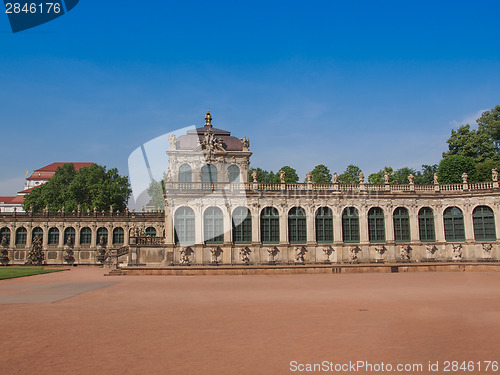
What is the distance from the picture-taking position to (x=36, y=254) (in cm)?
5047

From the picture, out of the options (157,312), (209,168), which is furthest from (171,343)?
(209,168)

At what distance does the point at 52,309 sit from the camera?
14.8 m

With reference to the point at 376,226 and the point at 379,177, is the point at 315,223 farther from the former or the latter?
the point at 379,177

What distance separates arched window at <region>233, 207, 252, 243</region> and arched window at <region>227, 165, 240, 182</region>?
5.80 metres

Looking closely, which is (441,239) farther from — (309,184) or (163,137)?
(163,137)

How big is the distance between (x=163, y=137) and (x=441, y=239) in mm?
31407

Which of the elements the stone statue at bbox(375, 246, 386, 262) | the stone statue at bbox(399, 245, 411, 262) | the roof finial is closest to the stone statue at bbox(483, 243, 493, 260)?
the stone statue at bbox(399, 245, 411, 262)

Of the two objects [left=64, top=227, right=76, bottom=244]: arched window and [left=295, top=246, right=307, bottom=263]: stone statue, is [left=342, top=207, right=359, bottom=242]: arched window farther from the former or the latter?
[left=64, top=227, right=76, bottom=244]: arched window

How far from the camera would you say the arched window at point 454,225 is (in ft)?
131

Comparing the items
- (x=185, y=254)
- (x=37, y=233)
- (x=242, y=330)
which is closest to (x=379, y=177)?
(x=185, y=254)

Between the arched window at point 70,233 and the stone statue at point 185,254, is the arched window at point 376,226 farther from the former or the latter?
the arched window at point 70,233

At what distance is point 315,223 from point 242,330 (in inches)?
1135

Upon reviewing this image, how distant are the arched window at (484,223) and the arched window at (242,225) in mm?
22899

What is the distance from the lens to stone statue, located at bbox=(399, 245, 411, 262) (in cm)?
3934
